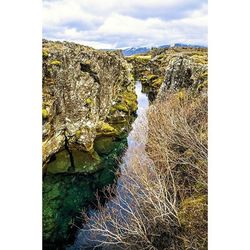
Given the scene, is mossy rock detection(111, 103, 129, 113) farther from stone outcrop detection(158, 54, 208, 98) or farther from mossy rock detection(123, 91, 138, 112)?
stone outcrop detection(158, 54, 208, 98)

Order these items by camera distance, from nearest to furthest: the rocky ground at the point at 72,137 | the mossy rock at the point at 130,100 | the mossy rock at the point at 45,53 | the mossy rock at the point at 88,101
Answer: the rocky ground at the point at 72,137 → the mossy rock at the point at 45,53 → the mossy rock at the point at 88,101 → the mossy rock at the point at 130,100

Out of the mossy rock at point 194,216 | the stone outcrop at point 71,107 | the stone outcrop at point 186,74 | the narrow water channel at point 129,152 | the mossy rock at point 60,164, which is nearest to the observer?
the mossy rock at point 194,216

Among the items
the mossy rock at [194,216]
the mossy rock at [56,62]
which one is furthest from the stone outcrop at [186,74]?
the mossy rock at [194,216]

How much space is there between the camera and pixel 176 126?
18875 mm

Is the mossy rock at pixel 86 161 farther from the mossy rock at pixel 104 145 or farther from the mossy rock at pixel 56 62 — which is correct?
the mossy rock at pixel 56 62

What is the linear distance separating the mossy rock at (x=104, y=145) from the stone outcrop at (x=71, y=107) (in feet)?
1.23

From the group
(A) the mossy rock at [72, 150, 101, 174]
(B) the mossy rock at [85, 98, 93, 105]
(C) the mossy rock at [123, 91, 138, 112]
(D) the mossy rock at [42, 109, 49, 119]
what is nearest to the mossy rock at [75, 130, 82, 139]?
(A) the mossy rock at [72, 150, 101, 174]

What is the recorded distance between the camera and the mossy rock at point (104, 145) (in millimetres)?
28248

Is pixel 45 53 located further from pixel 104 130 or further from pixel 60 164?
pixel 104 130
